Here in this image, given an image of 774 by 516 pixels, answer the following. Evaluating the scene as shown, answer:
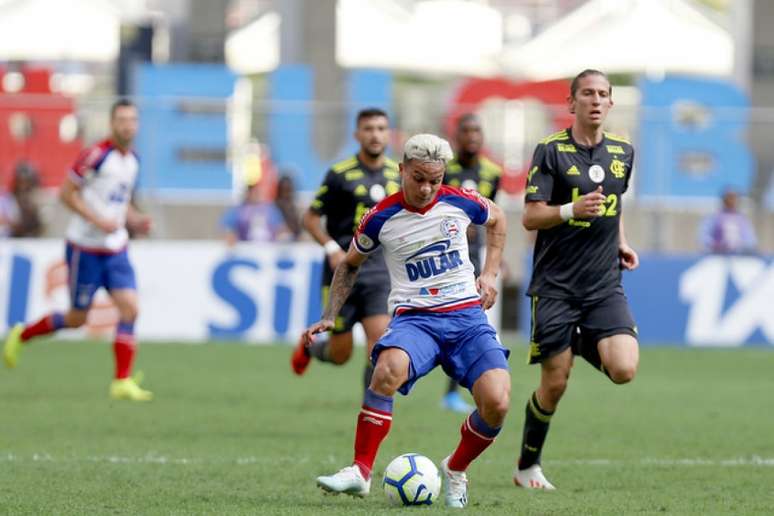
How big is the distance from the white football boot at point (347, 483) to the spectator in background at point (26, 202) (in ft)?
49.3

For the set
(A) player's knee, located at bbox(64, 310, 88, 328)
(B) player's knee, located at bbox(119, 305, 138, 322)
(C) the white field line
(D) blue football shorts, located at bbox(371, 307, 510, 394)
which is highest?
(D) blue football shorts, located at bbox(371, 307, 510, 394)

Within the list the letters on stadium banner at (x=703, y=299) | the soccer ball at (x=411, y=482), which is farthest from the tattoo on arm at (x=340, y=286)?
the letters on stadium banner at (x=703, y=299)

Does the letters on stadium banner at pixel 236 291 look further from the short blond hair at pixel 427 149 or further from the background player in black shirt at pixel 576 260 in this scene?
the short blond hair at pixel 427 149

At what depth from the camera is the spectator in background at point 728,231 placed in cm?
2267

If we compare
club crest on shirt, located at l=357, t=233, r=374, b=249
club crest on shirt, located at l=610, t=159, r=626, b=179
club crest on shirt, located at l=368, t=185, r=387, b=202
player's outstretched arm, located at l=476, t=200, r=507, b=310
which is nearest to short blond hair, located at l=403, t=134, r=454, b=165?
club crest on shirt, located at l=357, t=233, r=374, b=249

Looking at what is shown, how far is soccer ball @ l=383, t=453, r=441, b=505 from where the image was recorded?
325 inches

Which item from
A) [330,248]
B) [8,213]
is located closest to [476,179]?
[330,248]

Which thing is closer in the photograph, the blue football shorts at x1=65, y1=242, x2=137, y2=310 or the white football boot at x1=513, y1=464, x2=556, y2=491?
the white football boot at x1=513, y1=464, x2=556, y2=491

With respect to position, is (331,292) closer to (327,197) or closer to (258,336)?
(327,197)

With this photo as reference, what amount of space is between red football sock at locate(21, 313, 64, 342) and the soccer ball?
22.7 ft

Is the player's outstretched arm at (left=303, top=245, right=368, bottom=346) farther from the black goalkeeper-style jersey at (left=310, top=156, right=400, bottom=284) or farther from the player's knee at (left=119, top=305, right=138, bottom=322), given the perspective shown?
the player's knee at (left=119, top=305, right=138, bottom=322)

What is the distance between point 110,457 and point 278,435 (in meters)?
1.83

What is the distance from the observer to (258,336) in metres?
21.3

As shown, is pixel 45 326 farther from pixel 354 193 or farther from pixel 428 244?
pixel 428 244
